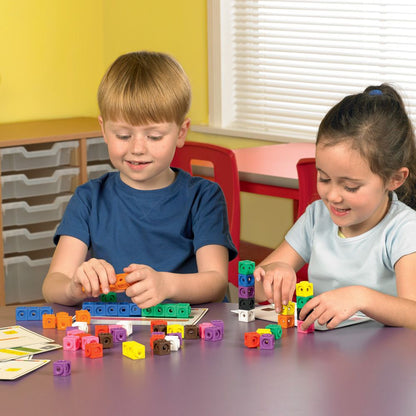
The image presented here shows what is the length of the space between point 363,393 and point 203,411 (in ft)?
0.73

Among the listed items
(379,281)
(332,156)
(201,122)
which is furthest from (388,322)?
(201,122)

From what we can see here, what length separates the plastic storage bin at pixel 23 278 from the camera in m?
3.59

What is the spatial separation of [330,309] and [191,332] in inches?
9.4

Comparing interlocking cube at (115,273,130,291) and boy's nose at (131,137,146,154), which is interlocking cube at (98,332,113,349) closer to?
interlocking cube at (115,273,130,291)

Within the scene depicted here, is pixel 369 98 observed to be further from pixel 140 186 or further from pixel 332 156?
pixel 140 186

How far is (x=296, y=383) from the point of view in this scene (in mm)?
1120

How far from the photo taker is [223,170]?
9.57 feet

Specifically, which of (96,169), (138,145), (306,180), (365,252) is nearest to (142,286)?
(138,145)

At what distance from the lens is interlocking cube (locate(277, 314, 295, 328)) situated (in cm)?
140

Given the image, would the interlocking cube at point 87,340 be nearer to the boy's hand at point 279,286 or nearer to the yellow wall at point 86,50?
the boy's hand at point 279,286

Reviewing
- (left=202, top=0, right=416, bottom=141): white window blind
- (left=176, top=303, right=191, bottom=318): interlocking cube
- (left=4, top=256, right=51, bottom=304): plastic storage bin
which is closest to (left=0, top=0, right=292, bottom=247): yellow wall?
(left=202, top=0, right=416, bottom=141): white window blind

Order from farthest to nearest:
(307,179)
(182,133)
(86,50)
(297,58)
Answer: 1. (86,50)
2. (297,58)
3. (307,179)
4. (182,133)

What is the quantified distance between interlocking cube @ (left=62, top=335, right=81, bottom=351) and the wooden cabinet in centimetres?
227

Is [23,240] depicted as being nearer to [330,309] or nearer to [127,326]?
[127,326]
